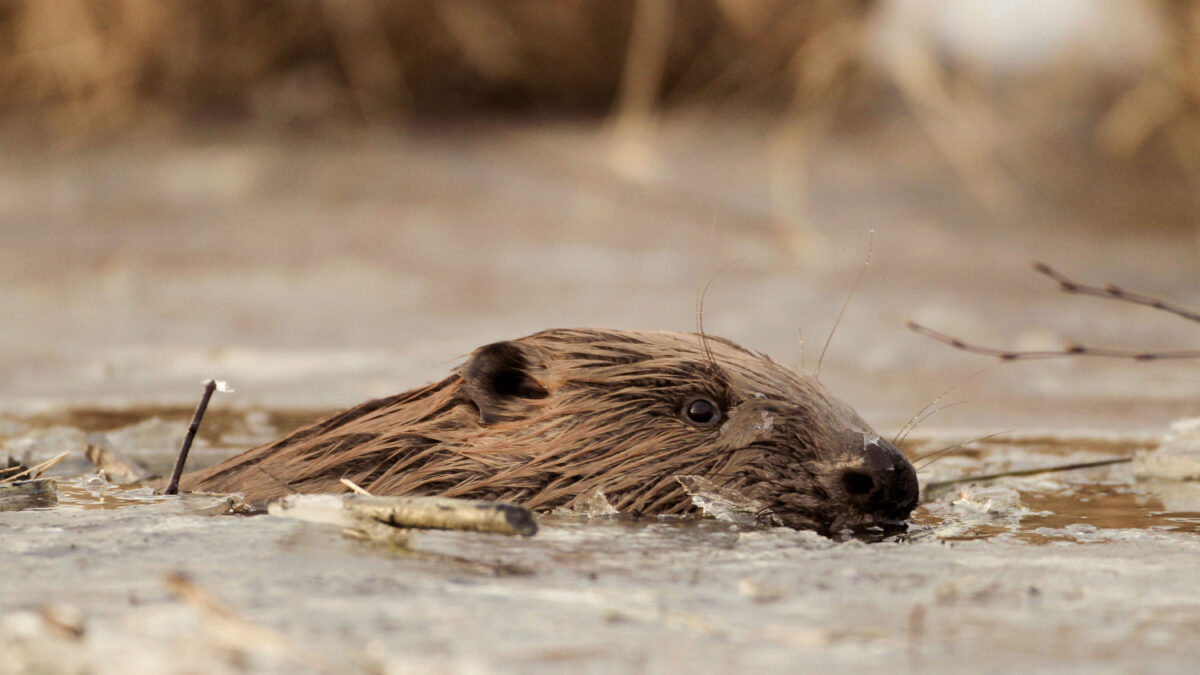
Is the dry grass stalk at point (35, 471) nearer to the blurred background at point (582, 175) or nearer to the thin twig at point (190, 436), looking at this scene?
the thin twig at point (190, 436)

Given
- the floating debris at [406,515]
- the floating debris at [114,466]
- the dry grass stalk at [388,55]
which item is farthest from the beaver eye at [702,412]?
the dry grass stalk at [388,55]

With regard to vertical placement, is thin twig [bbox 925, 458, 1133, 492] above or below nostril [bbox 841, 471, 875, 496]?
above

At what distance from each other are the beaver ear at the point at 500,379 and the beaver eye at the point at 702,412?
1.22 ft

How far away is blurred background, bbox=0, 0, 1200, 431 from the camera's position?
7094 mm

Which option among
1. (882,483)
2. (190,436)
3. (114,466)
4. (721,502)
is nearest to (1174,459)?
(882,483)

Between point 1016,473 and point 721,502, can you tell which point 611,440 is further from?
point 1016,473

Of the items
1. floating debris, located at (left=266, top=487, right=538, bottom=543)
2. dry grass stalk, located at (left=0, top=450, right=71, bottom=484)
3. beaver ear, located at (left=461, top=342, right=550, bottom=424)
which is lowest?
floating debris, located at (left=266, top=487, right=538, bottom=543)

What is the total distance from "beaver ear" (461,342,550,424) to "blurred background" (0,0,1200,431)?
2.96 metres

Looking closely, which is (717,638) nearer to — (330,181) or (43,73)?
(330,181)

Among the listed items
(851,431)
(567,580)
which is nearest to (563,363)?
(851,431)

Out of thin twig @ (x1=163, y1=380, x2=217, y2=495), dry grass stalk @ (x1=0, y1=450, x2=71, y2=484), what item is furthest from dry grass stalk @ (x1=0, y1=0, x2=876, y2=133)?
thin twig @ (x1=163, y1=380, x2=217, y2=495)

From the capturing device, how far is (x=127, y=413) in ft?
18.3

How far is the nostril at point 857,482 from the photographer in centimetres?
307

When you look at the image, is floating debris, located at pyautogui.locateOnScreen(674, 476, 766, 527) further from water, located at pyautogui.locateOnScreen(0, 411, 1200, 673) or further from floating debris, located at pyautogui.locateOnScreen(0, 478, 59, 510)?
floating debris, located at pyautogui.locateOnScreen(0, 478, 59, 510)
